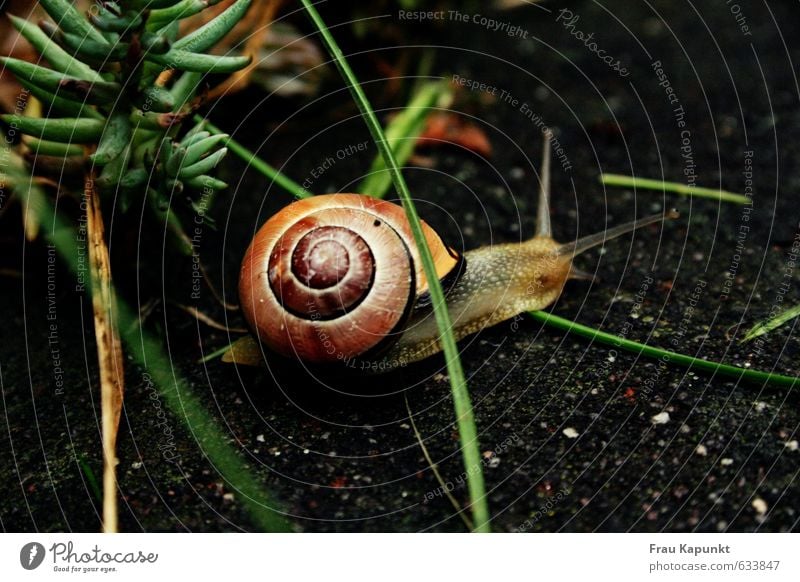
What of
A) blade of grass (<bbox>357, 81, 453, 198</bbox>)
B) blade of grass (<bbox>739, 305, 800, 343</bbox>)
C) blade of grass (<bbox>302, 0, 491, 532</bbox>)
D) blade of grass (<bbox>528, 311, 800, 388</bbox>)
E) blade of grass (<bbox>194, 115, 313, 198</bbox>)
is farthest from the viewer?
blade of grass (<bbox>357, 81, 453, 198</bbox>)

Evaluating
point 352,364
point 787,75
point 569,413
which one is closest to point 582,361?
point 569,413

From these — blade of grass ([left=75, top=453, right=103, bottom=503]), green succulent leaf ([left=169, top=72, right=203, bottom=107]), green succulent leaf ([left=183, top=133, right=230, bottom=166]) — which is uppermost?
green succulent leaf ([left=169, top=72, right=203, bottom=107])

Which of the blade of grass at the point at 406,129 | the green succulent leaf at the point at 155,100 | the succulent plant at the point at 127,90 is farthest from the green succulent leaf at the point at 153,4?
the blade of grass at the point at 406,129

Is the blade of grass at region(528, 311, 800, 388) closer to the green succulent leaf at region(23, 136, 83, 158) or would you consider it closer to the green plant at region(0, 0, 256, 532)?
the green plant at region(0, 0, 256, 532)

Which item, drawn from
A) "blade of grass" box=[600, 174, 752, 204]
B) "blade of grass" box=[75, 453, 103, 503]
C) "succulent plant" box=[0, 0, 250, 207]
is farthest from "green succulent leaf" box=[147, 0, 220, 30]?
"blade of grass" box=[600, 174, 752, 204]

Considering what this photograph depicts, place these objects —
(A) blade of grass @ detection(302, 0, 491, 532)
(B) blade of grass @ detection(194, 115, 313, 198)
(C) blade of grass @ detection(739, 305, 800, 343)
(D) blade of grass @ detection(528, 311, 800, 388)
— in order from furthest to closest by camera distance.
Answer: (B) blade of grass @ detection(194, 115, 313, 198) < (C) blade of grass @ detection(739, 305, 800, 343) < (D) blade of grass @ detection(528, 311, 800, 388) < (A) blade of grass @ detection(302, 0, 491, 532)

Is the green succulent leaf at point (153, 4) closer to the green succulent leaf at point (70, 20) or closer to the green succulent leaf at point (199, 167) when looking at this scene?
the green succulent leaf at point (70, 20)

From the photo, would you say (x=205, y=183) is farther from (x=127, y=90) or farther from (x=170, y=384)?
(x=170, y=384)
